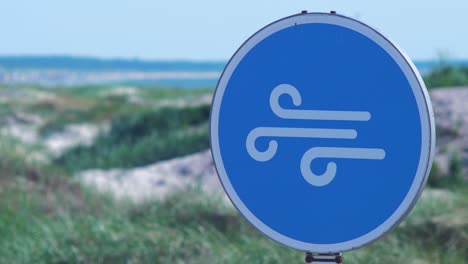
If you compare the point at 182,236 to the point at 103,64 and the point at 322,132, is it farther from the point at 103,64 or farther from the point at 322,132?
the point at 103,64

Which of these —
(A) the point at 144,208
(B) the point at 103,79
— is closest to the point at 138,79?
(B) the point at 103,79

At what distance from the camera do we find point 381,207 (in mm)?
3195

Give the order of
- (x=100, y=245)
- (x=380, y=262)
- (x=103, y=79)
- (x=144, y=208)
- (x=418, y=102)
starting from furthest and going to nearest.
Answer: (x=103, y=79), (x=144, y=208), (x=100, y=245), (x=380, y=262), (x=418, y=102)

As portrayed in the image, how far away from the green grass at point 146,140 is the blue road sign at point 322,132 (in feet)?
39.9

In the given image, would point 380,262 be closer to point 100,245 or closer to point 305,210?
point 100,245

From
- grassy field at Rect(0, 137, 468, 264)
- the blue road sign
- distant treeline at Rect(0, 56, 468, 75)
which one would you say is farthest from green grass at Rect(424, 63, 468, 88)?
distant treeline at Rect(0, 56, 468, 75)

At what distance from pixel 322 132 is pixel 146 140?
614 inches

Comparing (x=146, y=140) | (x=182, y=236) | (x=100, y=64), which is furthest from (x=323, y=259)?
(x=100, y=64)

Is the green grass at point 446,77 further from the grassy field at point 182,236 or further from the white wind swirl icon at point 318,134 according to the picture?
the white wind swirl icon at point 318,134

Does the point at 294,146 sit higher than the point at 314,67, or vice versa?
Answer: the point at 314,67

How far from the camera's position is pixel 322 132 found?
10.5 feet

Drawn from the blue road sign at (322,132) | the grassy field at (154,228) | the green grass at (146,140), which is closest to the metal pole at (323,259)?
the blue road sign at (322,132)

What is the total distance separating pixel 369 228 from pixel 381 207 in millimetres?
68

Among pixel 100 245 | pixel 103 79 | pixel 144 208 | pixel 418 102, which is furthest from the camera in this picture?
pixel 103 79
